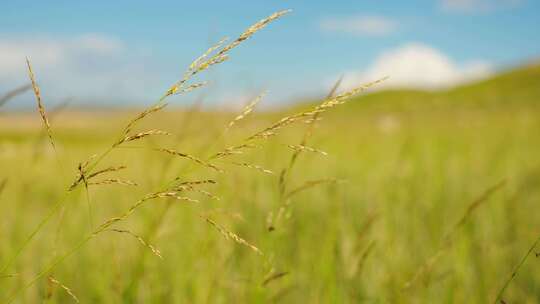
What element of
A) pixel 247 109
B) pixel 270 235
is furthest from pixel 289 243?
pixel 247 109

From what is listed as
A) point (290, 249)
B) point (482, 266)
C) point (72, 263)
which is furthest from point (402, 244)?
point (72, 263)

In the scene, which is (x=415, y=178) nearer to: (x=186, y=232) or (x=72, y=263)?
(x=186, y=232)

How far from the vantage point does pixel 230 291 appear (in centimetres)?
219

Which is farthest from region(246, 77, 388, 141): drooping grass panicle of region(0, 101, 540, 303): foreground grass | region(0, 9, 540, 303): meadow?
region(0, 101, 540, 303): foreground grass

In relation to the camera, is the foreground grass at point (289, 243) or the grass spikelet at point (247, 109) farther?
the foreground grass at point (289, 243)

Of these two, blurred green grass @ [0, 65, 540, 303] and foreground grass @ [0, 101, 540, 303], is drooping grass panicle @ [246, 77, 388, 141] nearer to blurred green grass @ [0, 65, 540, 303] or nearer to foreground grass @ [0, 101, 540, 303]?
blurred green grass @ [0, 65, 540, 303]

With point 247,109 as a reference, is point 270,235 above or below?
below

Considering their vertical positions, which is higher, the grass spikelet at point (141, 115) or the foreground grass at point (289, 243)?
the grass spikelet at point (141, 115)

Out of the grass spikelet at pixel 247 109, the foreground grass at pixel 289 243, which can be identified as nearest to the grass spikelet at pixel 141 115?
the grass spikelet at pixel 247 109

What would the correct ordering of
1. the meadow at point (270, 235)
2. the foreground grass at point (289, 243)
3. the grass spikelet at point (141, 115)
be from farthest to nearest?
1. the foreground grass at point (289, 243)
2. the meadow at point (270, 235)
3. the grass spikelet at point (141, 115)

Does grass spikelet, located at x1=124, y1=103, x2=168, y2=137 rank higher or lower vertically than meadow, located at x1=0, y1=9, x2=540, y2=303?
higher

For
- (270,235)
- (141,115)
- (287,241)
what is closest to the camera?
(141,115)

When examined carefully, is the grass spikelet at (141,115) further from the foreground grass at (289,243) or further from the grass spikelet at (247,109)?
the foreground grass at (289,243)

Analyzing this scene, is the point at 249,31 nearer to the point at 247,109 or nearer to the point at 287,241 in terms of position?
the point at 247,109
